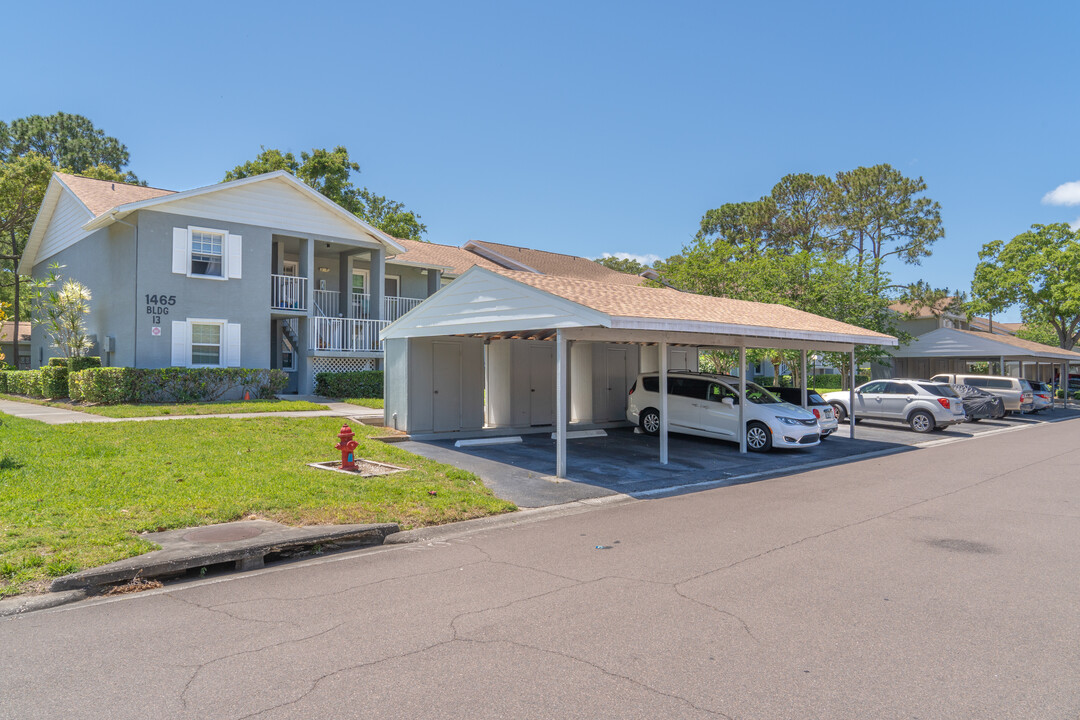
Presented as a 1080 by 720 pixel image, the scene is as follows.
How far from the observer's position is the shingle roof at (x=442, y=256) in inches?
1078

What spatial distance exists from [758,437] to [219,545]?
450 inches

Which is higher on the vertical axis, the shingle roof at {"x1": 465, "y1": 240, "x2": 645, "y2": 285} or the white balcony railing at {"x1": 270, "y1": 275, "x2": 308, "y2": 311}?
the shingle roof at {"x1": 465, "y1": 240, "x2": 645, "y2": 285}

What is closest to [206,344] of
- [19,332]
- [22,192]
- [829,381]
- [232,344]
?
[232,344]

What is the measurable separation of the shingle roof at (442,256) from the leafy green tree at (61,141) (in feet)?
72.8

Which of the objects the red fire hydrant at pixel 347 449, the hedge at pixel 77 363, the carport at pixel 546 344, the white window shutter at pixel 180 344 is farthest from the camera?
the white window shutter at pixel 180 344

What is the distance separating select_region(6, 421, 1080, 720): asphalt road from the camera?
359 cm

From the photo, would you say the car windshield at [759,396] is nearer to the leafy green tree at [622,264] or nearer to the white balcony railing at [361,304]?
the white balcony railing at [361,304]

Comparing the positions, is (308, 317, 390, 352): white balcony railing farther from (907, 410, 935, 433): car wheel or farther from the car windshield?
(907, 410, 935, 433): car wheel

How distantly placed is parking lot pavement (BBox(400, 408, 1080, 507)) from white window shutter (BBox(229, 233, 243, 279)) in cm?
1025

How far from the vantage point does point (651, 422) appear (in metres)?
16.8

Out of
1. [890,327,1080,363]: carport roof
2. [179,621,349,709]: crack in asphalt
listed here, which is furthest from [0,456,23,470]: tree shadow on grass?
[890,327,1080,363]: carport roof

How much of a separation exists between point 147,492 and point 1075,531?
425 inches

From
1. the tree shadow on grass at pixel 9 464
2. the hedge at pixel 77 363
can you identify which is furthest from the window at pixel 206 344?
the tree shadow on grass at pixel 9 464

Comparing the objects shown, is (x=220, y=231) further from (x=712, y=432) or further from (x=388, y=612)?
(x=388, y=612)
